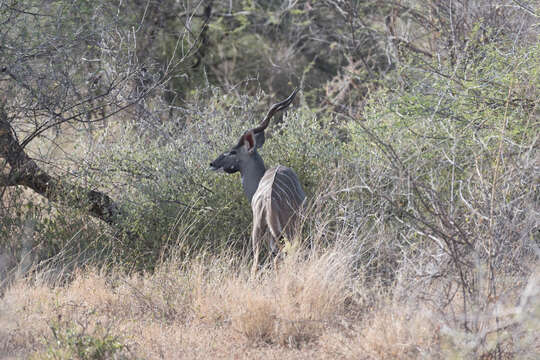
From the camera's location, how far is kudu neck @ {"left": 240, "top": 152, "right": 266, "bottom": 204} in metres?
6.19

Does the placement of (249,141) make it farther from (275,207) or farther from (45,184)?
(45,184)

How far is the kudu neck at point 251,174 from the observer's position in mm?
6188

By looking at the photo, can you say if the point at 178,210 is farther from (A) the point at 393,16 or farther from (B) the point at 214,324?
(A) the point at 393,16

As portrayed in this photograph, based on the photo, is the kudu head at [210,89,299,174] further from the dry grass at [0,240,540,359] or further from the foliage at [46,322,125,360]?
the foliage at [46,322,125,360]

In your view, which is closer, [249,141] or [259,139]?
[249,141]

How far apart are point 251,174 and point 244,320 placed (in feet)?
6.90

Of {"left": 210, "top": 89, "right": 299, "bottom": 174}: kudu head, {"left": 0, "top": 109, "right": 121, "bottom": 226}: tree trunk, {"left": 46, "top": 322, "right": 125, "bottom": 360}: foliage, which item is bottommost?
{"left": 46, "top": 322, "right": 125, "bottom": 360}: foliage

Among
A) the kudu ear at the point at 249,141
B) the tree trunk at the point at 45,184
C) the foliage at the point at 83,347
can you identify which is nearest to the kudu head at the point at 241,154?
the kudu ear at the point at 249,141

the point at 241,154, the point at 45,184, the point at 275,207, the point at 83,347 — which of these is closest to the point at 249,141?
the point at 241,154

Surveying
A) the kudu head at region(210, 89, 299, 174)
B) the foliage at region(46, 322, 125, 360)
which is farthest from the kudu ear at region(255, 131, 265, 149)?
the foliage at region(46, 322, 125, 360)

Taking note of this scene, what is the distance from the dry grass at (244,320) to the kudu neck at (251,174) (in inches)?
37.6

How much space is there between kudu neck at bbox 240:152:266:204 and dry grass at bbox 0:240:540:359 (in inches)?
37.6

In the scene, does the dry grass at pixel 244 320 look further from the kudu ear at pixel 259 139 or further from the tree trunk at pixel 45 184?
the kudu ear at pixel 259 139

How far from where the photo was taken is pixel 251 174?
6223 millimetres
